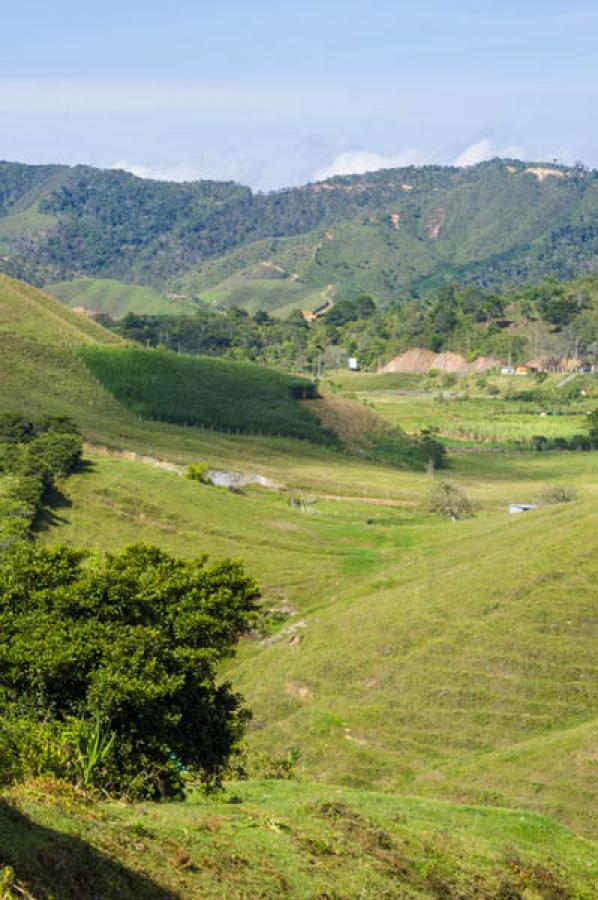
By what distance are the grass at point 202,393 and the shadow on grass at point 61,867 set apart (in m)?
146

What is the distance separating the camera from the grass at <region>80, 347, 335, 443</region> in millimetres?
169500

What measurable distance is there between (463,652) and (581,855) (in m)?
28.4

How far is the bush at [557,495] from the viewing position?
114m

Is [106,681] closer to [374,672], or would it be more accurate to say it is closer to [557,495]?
[374,672]

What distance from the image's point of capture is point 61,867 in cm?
1877

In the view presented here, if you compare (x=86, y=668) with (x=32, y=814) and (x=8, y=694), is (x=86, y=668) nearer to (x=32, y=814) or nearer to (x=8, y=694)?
(x=8, y=694)

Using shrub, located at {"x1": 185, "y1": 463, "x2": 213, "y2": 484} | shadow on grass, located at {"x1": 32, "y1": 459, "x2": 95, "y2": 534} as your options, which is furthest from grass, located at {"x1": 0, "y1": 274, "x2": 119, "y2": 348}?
shadow on grass, located at {"x1": 32, "y1": 459, "x2": 95, "y2": 534}

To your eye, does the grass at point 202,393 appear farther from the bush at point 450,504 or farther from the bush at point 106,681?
the bush at point 106,681

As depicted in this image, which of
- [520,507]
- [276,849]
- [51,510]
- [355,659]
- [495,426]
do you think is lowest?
[355,659]

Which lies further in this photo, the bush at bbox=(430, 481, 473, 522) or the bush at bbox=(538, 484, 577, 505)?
the bush at bbox=(430, 481, 473, 522)

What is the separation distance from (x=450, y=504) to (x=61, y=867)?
9952 cm

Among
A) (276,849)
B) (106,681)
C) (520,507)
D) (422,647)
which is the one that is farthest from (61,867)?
(520,507)

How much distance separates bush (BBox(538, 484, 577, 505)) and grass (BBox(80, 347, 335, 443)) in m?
55.9

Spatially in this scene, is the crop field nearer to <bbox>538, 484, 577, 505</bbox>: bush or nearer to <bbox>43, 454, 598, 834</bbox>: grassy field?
<bbox>538, 484, 577, 505</bbox>: bush
